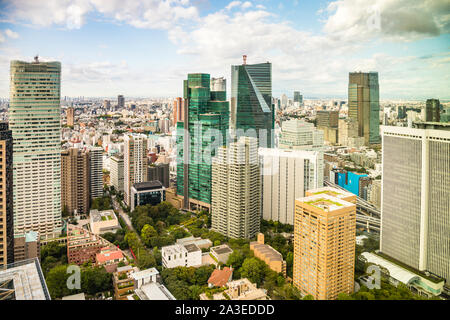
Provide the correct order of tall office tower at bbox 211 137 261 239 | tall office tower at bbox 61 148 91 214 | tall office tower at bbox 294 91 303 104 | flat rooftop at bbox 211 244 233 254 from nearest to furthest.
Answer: flat rooftop at bbox 211 244 233 254 < tall office tower at bbox 294 91 303 104 < tall office tower at bbox 211 137 261 239 < tall office tower at bbox 61 148 91 214

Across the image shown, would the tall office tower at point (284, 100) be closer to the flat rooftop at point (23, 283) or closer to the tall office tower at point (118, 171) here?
the tall office tower at point (118, 171)

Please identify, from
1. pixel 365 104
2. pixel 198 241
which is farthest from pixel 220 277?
pixel 365 104

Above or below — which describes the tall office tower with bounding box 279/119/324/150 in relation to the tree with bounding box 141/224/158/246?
above

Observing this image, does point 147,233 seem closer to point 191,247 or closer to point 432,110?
point 191,247

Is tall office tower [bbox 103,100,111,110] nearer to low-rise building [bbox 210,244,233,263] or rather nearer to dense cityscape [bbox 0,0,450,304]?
dense cityscape [bbox 0,0,450,304]

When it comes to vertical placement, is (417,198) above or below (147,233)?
above

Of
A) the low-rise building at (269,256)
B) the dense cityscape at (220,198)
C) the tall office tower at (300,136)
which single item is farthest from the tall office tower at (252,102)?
the low-rise building at (269,256)

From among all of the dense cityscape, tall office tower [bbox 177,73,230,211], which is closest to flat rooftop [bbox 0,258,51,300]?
the dense cityscape
